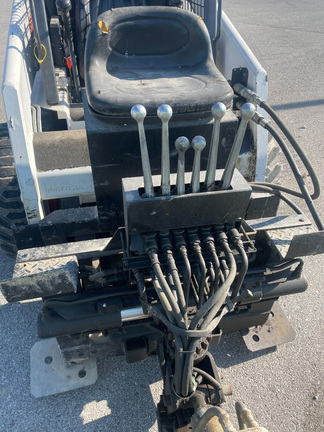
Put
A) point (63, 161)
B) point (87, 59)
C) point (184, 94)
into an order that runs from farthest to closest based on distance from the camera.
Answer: point (63, 161), point (87, 59), point (184, 94)

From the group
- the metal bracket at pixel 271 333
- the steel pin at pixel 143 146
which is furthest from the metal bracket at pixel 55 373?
the steel pin at pixel 143 146

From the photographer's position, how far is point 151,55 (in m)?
1.87

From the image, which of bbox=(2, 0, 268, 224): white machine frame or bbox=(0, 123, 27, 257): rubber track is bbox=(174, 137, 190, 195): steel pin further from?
bbox=(0, 123, 27, 257): rubber track

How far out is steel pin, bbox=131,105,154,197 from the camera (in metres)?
1.11

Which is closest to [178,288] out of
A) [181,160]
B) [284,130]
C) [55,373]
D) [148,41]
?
[181,160]

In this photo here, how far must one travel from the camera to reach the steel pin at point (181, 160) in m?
1.12

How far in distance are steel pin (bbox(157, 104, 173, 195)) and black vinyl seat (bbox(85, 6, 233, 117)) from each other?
49 cm

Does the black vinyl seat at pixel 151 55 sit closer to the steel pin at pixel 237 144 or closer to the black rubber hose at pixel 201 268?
the steel pin at pixel 237 144

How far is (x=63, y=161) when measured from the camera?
200cm

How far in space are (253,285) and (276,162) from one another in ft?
4.50

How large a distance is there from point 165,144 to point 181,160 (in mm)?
80

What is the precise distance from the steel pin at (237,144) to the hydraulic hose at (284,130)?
21.1 inches

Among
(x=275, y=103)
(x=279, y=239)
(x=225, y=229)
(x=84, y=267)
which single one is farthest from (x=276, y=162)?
(x=275, y=103)

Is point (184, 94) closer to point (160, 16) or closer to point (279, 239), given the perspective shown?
point (160, 16)
